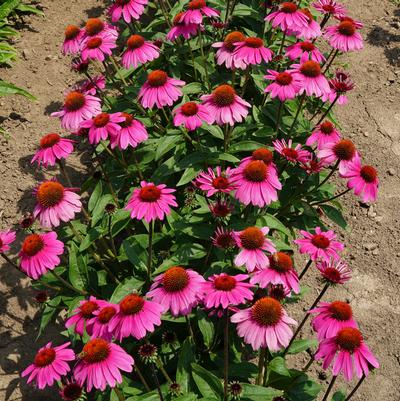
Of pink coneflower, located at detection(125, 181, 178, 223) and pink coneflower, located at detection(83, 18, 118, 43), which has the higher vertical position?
pink coneflower, located at detection(83, 18, 118, 43)

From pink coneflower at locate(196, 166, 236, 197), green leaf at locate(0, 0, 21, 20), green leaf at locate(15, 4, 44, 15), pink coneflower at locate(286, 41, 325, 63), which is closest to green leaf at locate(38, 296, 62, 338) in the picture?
pink coneflower at locate(196, 166, 236, 197)

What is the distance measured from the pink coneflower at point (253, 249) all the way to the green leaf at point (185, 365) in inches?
32.6

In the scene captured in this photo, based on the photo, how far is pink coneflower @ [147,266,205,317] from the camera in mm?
2336

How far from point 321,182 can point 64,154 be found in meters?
2.10

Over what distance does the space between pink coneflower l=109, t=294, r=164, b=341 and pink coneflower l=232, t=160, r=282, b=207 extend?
858 millimetres

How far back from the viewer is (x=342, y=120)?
545 cm

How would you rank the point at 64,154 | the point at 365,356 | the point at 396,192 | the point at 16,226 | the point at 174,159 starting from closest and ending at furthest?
the point at 365,356, the point at 64,154, the point at 174,159, the point at 16,226, the point at 396,192

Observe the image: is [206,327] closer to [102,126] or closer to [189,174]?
[189,174]

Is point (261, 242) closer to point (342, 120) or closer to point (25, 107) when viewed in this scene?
point (342, 120)

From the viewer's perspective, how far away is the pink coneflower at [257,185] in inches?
107

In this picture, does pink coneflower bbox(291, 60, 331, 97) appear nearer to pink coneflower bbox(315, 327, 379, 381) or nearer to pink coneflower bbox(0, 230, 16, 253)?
pink coneflower bbox(315, 327, 379, 381)

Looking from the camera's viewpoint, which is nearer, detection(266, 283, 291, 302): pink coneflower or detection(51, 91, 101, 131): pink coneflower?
detection(266, 283, 291, 302): pink coneflower

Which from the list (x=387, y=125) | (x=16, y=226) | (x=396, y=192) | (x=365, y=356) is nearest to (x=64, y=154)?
(x=16, y=226)

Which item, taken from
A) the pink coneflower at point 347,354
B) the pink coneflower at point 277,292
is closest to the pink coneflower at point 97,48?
the pink coneflower at point 277,292
